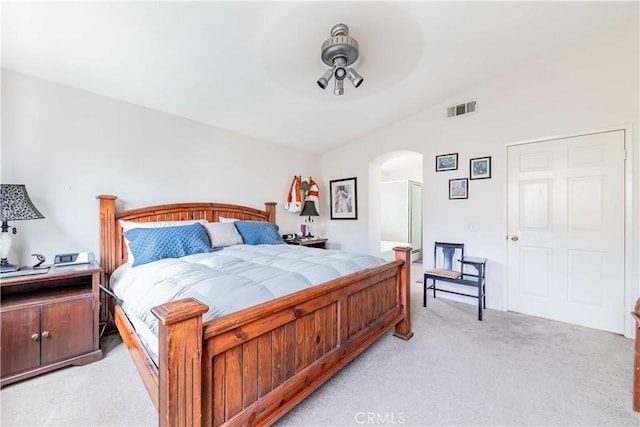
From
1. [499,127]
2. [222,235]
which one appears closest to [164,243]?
[222,235]

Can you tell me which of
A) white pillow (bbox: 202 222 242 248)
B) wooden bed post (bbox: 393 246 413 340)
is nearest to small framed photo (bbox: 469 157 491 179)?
wooden bed post (bbox: 393 246 413 340)

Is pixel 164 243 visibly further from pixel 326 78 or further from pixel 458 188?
pixel 458 188

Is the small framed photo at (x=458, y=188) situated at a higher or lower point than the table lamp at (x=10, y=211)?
higher

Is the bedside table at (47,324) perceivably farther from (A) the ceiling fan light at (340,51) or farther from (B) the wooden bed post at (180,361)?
(A) the ceiling fan light at (340,51)

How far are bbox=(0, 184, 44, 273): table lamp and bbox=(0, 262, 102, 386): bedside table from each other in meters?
0.23

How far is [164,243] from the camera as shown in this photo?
2359 millimetres

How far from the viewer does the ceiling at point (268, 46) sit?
1893 millimetres

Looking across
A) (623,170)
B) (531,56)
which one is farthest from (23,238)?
(623,170)

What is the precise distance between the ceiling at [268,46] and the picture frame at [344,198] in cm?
160

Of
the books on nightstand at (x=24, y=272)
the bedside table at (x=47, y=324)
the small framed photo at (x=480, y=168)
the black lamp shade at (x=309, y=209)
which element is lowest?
the bedside table at (x=47, y=324)

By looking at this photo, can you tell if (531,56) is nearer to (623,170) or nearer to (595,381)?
(623,170)

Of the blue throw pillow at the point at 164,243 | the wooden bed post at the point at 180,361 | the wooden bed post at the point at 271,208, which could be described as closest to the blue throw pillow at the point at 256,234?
the blue throw pillow at the point at 164,243

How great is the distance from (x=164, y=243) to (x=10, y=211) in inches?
39.7

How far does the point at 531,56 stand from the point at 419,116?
132 cm
